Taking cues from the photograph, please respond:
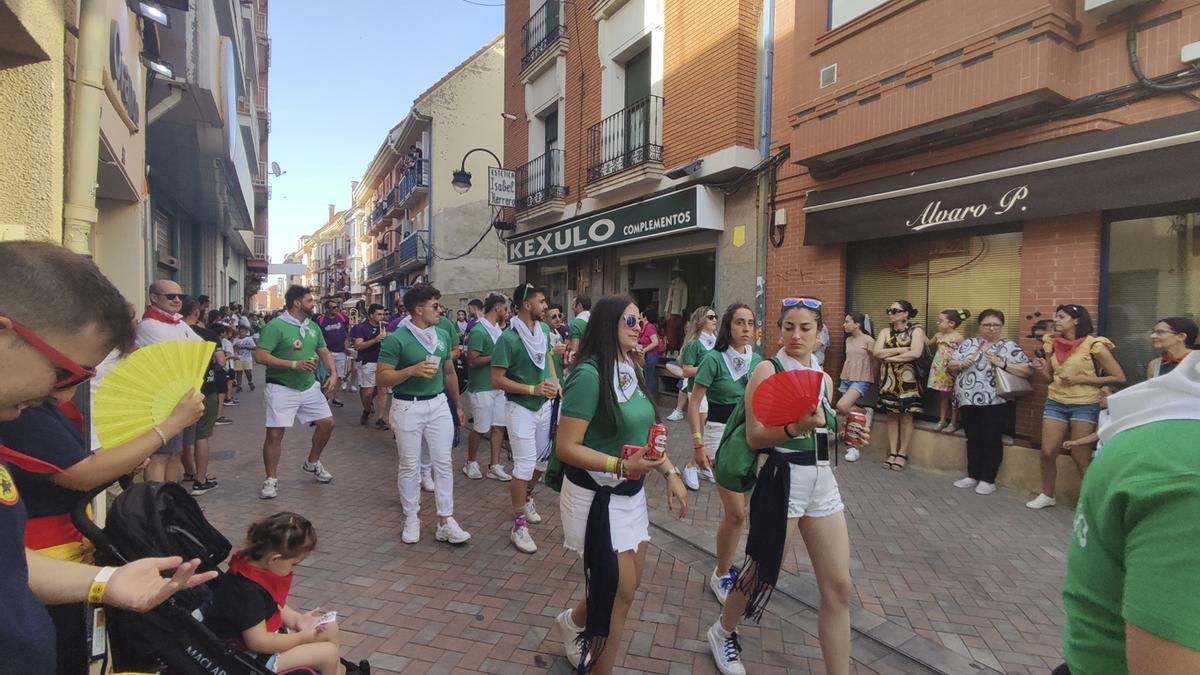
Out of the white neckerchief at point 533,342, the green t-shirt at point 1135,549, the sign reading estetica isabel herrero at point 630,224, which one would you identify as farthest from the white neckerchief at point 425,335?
the sign reading estetica isabel herrero at point 630,224

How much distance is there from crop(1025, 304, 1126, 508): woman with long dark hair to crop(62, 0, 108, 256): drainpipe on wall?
774 cm

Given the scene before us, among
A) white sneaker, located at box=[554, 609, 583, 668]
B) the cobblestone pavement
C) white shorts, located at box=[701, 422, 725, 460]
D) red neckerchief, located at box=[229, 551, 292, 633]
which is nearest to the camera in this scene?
red neckerchief, located at box=[229, 551, 292, 633]

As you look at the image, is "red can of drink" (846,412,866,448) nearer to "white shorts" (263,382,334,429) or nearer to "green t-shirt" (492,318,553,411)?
"green t-shirt" (492,318,553,411)

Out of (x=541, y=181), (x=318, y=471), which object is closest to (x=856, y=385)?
(x=318, y=471)

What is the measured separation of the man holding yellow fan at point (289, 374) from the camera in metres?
5.55

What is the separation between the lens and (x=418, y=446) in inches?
185

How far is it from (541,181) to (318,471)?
10889 millimetres

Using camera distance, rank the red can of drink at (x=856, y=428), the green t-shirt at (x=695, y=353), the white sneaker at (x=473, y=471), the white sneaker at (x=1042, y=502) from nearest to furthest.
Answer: the red can of drink at (x=856, y=428), the white sneaker at (x=1042, y=502), the green t-shirt at (x=695, y=353), the white sneaker at (x=473, y=471)

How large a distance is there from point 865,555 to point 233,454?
7.40 meters

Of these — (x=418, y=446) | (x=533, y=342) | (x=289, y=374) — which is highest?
(x=533, y=342)

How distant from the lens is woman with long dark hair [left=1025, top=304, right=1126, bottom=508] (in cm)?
549

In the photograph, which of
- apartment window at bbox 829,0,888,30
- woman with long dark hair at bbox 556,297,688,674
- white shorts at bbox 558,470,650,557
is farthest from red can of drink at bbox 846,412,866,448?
apartment window at bbox 829,0,888,30

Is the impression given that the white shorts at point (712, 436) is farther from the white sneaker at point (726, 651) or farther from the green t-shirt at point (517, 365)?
the white sneaker at point (726, 651)

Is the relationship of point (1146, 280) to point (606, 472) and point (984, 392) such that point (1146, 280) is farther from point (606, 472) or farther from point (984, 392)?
point (606, 472)
